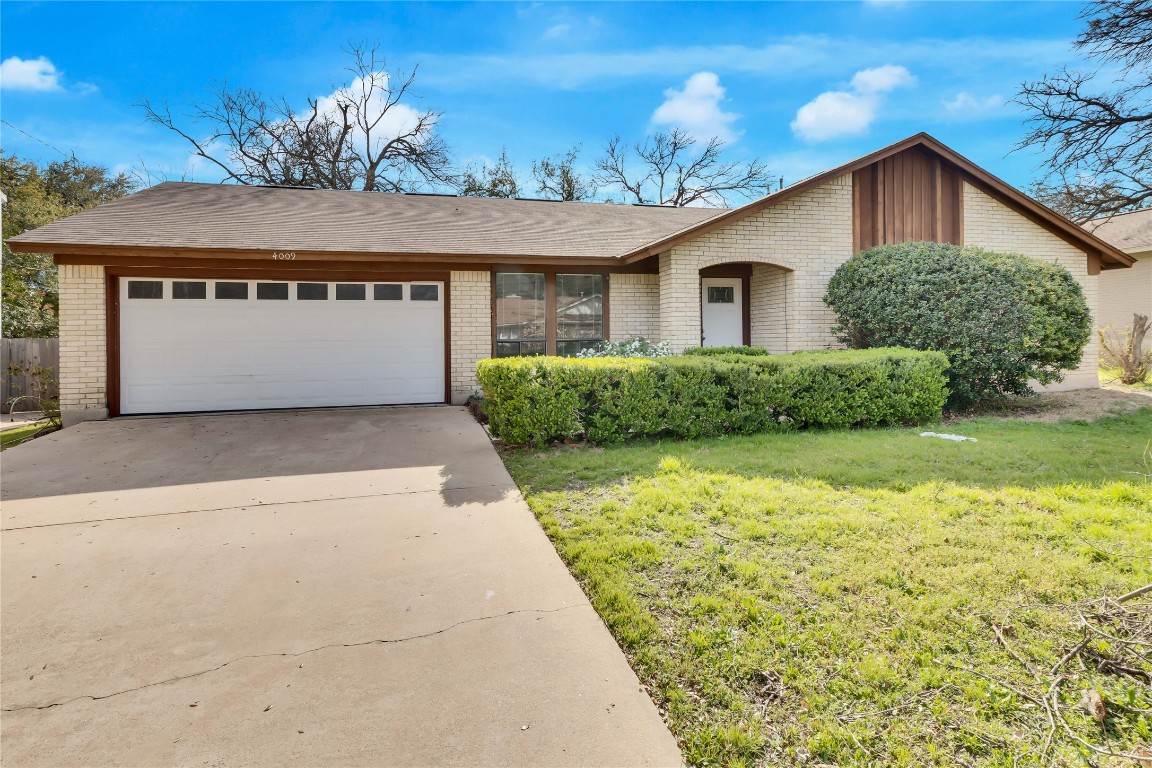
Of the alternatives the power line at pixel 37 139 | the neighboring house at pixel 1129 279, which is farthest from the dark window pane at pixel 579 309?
the power line at pixel 37 139

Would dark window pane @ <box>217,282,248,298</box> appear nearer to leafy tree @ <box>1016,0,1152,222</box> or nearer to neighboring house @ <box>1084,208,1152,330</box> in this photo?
leafy tree @ <box>1016,0,1152,222</box>

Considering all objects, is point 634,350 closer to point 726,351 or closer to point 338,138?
point 726,351

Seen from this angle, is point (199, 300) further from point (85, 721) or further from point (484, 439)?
point (85, 721)

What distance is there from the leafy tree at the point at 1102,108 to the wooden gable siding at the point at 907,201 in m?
6.90

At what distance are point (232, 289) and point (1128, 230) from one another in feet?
81.4

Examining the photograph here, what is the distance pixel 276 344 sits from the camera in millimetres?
9508

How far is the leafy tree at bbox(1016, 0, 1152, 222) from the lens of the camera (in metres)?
13.2

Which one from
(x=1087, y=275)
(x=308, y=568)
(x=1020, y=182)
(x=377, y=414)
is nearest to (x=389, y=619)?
(x=308, y=568)

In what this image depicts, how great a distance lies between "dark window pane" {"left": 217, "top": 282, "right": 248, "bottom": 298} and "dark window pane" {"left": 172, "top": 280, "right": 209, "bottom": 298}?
22 centimetres

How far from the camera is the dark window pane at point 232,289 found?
9.32 meters

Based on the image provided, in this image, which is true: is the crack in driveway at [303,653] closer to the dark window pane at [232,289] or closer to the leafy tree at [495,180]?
the dark window pane at [232,289]


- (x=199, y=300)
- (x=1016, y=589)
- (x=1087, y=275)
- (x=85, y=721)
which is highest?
(x=1087, y=275)

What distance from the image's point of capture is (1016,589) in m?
2.82

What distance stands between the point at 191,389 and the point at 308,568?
752cm
